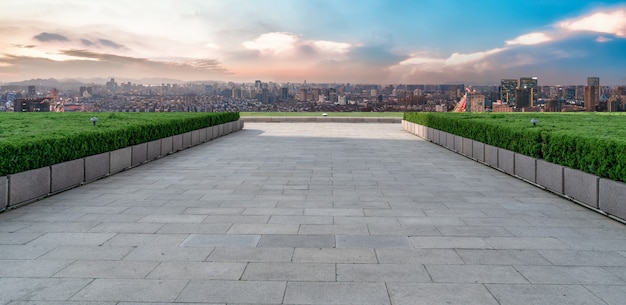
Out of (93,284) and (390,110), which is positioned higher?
(390,110)

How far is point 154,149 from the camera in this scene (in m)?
15.7

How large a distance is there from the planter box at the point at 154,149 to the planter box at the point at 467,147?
35.1 ft

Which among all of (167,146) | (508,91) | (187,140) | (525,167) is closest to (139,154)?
(167,146)

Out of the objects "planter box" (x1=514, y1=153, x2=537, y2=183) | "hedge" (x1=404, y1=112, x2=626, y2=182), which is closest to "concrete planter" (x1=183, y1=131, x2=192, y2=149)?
"hedge" (x1=404, y1=112, x2=626, y2=182)

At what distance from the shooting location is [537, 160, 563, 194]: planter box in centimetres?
985

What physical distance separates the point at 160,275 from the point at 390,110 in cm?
4905

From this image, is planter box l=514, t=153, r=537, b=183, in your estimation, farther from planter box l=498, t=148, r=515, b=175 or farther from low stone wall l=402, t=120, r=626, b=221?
planter box l=498, t=148, r=515, b=175

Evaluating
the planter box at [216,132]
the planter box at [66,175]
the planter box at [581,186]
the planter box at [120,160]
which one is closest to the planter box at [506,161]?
the planter box at [581,186]

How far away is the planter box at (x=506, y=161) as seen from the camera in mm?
12469

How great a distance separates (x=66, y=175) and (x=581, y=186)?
10543 mm

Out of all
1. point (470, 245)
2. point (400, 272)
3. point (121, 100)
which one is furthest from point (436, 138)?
point (121, 100)

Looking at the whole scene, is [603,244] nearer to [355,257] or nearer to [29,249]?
[355,257]

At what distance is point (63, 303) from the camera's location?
14.9 feet

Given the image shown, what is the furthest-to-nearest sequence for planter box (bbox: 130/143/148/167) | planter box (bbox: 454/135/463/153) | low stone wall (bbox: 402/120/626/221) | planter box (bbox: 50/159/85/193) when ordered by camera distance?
planter box (bbox: 454/135/463/153) < planter box (bbox: 130/143/148/167) < planter box (bbox: 50/159/85/193) < low stone wall (bbox: 402/120/626/221)
